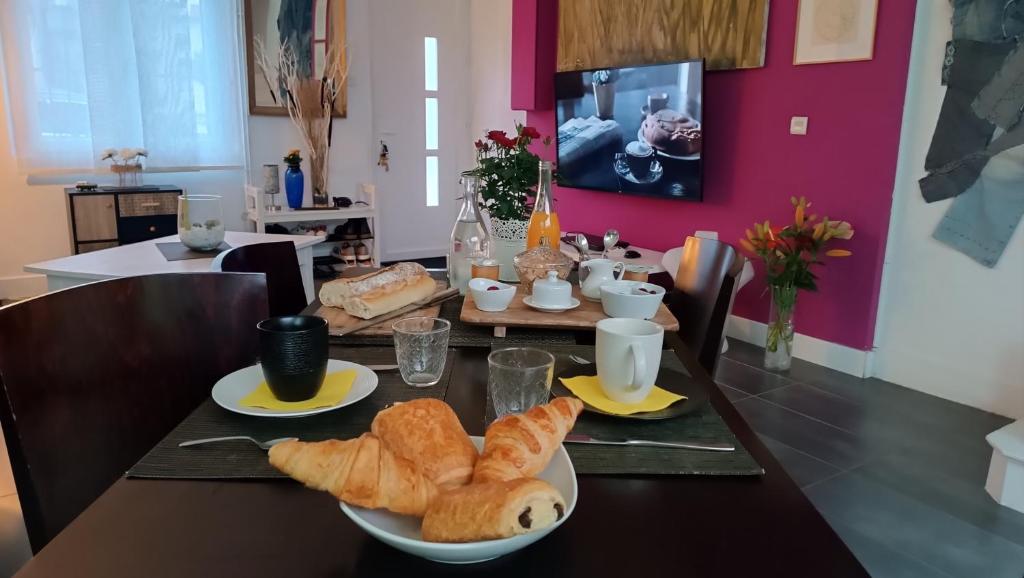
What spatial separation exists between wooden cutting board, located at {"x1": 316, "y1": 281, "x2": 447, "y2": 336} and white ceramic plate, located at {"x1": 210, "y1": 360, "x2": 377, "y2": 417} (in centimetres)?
18

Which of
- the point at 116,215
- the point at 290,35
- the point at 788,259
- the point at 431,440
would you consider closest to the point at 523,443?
the point at 431,440

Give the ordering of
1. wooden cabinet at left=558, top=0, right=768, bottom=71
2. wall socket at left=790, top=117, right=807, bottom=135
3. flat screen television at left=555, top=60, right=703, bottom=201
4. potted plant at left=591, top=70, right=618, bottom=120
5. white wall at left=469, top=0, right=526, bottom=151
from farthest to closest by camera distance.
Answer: white wall at left=469, top=0, right=526, bottom=151
potted plant at left=591, top=70, right=618, bottom=120
flat screen television at left=555, top=60, right=703, bottom=201
wooden cabinet at left=558, top=0, right=768, bottom=71
wall socket at left=790, top=117, right=807, bottom=135

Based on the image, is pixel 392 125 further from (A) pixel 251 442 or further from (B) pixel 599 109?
(A) pixel 251 442

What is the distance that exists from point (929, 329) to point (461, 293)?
2.47m

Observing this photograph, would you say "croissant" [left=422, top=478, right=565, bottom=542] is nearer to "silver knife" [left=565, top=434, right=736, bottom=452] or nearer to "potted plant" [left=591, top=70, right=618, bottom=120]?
"silver knife" [left=565, top=434, right=736, bottom=452]

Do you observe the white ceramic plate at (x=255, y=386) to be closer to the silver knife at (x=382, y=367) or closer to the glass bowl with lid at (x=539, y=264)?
the silver knife at (x=382, y=367)

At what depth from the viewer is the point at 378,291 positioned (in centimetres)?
138

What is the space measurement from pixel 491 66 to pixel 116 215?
3.09 m

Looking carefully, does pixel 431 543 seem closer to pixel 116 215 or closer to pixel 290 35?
pixel 116 215

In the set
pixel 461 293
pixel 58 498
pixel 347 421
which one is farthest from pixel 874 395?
pixel 58 498

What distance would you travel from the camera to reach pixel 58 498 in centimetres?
97

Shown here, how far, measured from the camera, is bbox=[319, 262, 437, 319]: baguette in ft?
4.39

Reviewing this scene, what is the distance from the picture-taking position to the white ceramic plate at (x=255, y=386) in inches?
34.4

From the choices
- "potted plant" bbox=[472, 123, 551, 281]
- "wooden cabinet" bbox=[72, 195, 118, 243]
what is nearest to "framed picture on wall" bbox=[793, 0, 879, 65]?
"potted plant" bbox=[472, 123, 551, 281]
